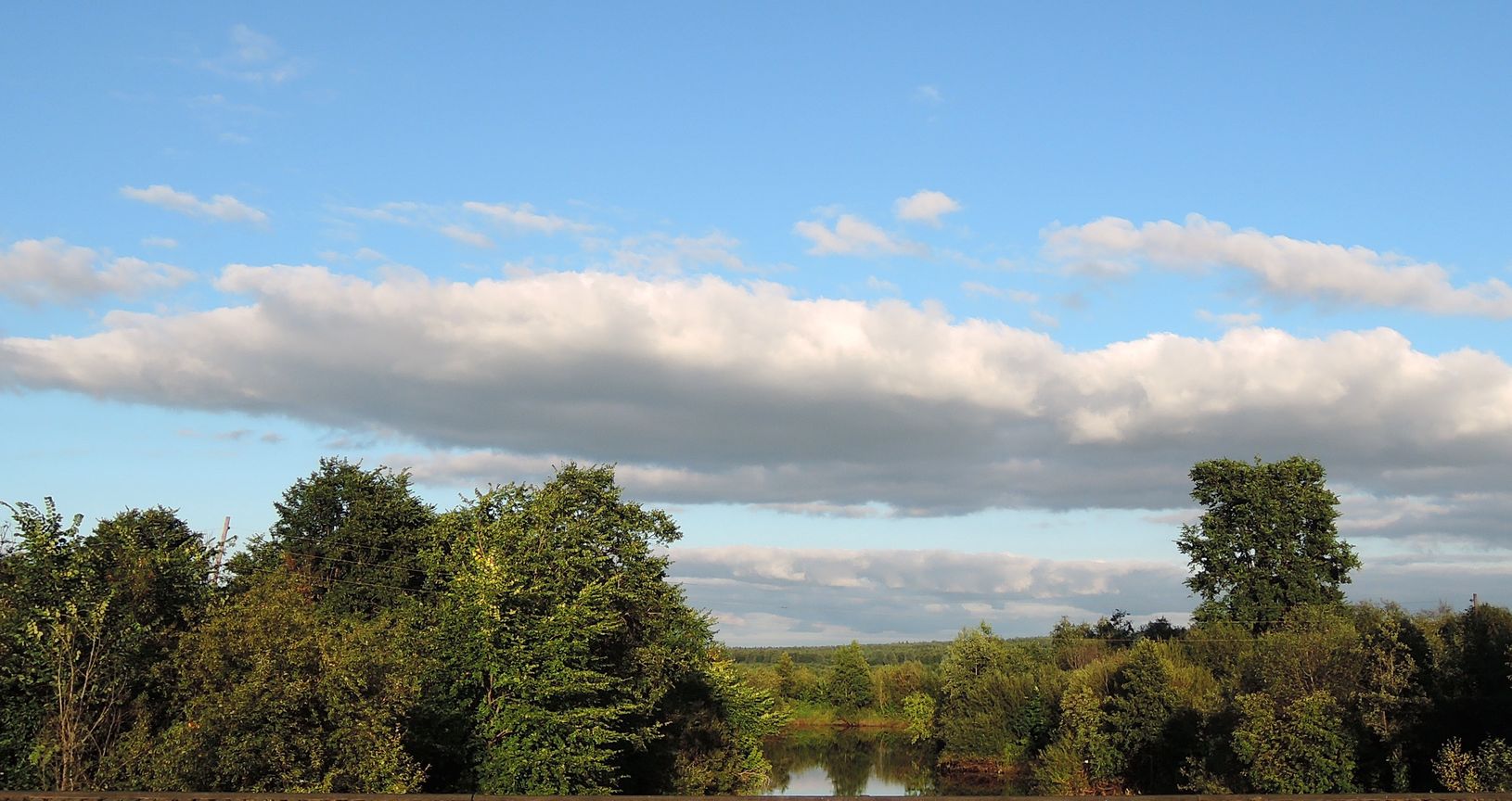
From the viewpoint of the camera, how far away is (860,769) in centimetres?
8519

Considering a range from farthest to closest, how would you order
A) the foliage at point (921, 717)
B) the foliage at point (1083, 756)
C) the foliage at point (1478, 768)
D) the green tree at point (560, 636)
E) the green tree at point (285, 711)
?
the foliage at point (921, 717) < the foliage at point (1083, 756) < the foliage at point (1478, 768) < the green tree at point (560, 636) < the green tree at point (285, 711)

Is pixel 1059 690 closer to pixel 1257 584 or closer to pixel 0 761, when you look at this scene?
pixel 1257 584

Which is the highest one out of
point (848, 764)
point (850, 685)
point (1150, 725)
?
point (1150, 725)

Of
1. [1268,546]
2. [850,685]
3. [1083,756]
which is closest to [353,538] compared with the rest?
[1083,756]

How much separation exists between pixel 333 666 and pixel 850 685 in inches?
4604

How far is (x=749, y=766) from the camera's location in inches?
2311

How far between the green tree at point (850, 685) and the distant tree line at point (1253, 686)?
26.8 meters

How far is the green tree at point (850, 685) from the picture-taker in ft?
443

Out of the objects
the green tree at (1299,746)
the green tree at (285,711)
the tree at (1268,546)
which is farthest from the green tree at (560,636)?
the tree at (1268,546)

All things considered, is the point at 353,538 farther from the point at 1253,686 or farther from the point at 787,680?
the point at 787,680

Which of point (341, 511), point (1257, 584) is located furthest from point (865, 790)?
point (341, 511)

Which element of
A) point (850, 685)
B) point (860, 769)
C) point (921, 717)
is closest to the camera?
point (860, 769)

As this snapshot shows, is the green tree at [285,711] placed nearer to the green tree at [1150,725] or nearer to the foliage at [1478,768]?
the foliage at [1478,768]

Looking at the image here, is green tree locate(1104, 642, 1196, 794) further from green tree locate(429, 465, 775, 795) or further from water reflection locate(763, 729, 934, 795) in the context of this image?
green tree locate(429, 465, 775, 795)
